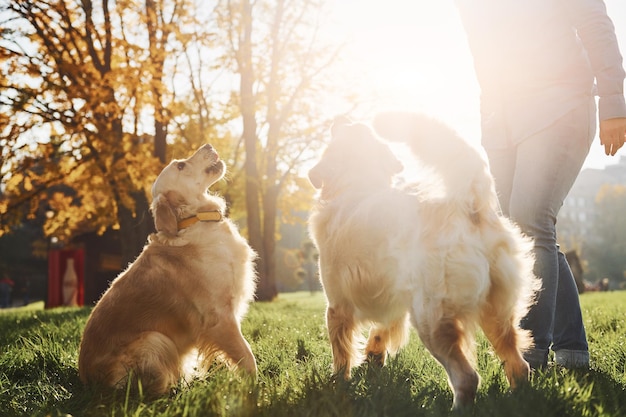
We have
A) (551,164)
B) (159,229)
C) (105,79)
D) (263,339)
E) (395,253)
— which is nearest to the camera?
(395,253)

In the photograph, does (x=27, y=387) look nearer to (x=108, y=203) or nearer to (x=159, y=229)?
(x=159, y=229)

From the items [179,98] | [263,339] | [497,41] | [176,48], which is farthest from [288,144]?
[497,41]

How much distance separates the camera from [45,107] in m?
10.8

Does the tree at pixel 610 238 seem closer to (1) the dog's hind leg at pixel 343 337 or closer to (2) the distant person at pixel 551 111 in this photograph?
(2) the distant person at pixel 551 111

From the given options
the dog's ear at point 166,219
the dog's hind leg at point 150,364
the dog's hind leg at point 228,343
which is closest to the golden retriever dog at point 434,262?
the dog's hind leg at point 228,343

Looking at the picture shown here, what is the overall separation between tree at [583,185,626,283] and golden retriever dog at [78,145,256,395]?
58.7m

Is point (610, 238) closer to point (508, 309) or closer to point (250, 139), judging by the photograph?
point (250, 139)

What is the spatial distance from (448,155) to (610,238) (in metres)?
61.6

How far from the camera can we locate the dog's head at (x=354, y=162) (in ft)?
10.9

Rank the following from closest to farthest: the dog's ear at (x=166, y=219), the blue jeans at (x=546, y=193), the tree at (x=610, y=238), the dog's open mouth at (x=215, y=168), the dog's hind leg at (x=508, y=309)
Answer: the dog's hind leg at (x=508, y=309)
the blue jeans at (x=546, y=193)
the dog's ear at (x=166, y=219)
the dog's open mouth at (x=215, y=168)
the tree at (x=610, y=238)

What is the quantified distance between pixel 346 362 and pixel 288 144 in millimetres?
13010

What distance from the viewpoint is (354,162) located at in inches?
133

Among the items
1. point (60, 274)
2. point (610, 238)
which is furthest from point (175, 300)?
point (610, 238)

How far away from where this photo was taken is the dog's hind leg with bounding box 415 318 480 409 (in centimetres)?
227
